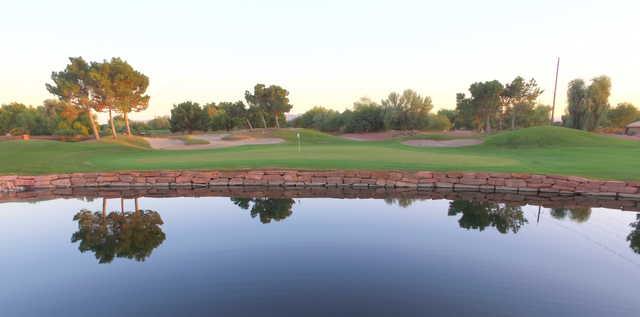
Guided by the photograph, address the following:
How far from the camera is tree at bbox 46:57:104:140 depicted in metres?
37.4

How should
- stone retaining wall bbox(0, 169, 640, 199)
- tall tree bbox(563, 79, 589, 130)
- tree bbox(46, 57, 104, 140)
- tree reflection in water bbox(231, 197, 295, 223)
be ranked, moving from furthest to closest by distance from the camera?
tall tree bbox(563, 79, 589, 130)
tree bbox(46, 57, 104, 140)
stone retaining wall bbox(0, 169, 640, 199)
tree reflection in water bbox(231, 197, 295, 223)

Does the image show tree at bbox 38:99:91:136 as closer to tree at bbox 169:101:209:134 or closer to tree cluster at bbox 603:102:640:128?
tree at bbox 169:101:209:134

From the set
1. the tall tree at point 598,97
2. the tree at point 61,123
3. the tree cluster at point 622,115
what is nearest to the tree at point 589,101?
the tall tree at point 598,97

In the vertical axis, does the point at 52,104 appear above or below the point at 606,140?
above

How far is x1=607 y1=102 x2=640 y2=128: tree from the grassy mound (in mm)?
59688

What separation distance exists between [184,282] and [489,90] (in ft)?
177

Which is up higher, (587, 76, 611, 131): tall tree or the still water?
(587, 76, 611, 131): tall tree

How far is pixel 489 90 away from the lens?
48.9m

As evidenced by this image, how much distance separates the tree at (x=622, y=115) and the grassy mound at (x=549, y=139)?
196ft

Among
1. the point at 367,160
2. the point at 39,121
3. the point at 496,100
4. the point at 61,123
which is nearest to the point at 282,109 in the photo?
the point at 496,100

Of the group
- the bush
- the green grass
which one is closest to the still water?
the green grass

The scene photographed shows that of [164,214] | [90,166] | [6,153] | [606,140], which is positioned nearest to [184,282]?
[164,214]

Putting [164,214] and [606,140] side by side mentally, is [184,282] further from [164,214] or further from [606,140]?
[606,140]

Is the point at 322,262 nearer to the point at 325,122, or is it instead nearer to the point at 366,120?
the point at 366,120
